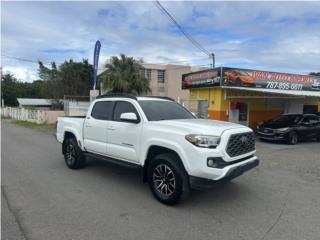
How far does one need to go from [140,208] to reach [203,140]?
1583 mm

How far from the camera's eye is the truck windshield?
228 inches

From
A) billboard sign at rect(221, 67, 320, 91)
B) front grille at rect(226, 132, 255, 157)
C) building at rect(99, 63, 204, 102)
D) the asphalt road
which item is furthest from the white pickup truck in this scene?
building at rect(99, 63, 204, 102)

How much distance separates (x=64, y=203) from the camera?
496 centimetres

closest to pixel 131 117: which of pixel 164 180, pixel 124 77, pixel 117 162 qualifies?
pixel 117 162

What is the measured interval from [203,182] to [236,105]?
1332cm

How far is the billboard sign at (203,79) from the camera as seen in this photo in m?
16.3

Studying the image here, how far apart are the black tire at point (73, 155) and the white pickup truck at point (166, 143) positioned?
0.40 meters

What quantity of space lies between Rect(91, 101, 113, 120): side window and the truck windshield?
0.92 m

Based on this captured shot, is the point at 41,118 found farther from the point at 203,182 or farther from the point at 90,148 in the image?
the point at 203,182

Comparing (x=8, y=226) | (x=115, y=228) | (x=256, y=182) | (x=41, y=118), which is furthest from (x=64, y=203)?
(x=41, y=118)

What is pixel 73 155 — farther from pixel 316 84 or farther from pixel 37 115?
pixel 37 115

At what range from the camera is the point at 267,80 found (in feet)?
58.5

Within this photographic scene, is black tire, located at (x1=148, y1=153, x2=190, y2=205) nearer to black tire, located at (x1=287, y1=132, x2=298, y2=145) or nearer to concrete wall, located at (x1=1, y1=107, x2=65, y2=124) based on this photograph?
black tire, located at (x1=287, y1=132, x2=298, y2=145)

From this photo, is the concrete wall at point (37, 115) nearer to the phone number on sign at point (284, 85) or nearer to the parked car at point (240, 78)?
the parked car at point (240, 78)
